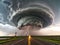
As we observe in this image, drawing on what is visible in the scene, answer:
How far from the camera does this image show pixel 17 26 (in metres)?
29.1

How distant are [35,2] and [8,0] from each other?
4.58m

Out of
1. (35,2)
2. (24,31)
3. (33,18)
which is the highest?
(35,2)

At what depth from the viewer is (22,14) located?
29.6 meters

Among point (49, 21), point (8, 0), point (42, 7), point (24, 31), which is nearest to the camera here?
point (8, 0)

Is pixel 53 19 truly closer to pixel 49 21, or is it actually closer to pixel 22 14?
pixel 49 21

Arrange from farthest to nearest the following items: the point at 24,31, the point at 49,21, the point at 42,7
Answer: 1. the point at 24,31
2. the point at 49,21
3. the point at 42,7

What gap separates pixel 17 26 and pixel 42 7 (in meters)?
5.81

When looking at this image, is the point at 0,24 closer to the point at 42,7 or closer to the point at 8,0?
the point at 8,0

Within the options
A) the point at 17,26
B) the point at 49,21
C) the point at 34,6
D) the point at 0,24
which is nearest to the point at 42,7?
the point at 34,6

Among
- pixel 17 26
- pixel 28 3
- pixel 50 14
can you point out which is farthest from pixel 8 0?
pixel 50 14

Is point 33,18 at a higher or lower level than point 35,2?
→ lower

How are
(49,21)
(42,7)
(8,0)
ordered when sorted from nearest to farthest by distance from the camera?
(8,0), (42,7), (49,21)

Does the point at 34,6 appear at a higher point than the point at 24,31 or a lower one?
higher

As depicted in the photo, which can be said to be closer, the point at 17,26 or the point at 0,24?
the point at 0,24
